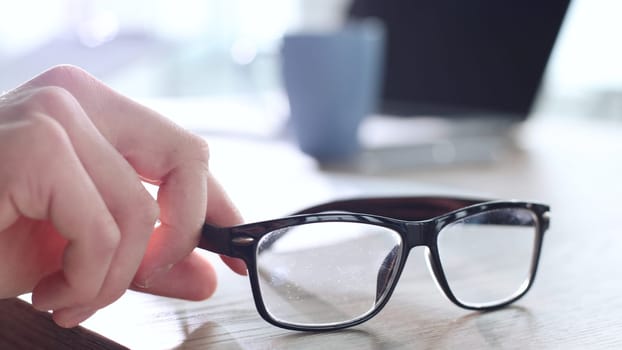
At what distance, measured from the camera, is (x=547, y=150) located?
109 cm

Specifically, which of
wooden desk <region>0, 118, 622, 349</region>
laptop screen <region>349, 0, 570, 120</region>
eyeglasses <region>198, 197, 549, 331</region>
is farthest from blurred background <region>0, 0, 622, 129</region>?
eyeglasses <region>198, 197, 549, 331</region>

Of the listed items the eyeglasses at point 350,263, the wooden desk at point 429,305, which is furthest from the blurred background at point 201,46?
the eyeglasses at point 350,263

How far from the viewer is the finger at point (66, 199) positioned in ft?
1.00

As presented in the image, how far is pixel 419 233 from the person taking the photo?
0.41 m

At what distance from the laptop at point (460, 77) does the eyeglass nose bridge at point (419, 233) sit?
489 mm

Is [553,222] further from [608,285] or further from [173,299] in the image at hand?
[173,299]

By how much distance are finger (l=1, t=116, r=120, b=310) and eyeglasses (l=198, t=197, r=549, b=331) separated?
7cm

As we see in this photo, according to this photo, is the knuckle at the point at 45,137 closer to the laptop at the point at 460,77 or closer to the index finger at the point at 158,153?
the index finger at the point at 158,153

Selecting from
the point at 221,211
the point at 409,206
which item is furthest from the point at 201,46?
the point at 221,211

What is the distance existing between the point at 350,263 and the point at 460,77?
811 millimetres

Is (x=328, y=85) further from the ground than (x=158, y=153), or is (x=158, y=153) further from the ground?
(x=158, y=153)

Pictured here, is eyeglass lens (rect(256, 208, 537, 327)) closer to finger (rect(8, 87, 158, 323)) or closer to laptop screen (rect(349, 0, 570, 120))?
finger (rect(8, 87, 158, 323))

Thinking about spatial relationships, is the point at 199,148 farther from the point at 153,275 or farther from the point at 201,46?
the point at 201,46

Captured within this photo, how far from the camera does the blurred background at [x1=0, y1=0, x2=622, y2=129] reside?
1421 millimetres
